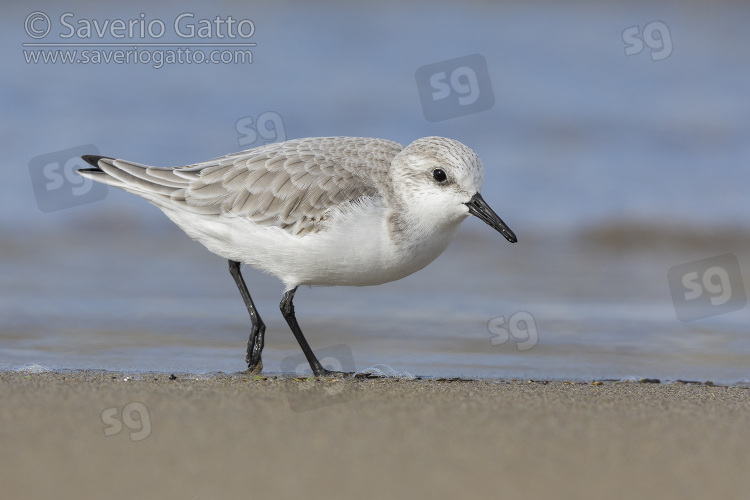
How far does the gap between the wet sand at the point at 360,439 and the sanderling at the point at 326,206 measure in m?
0.80

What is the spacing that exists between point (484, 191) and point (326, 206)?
5469 mm

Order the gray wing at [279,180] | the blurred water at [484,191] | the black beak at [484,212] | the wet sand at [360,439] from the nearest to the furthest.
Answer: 1. the wet sand at [360,439]
2. the black beak at [484,212]
3. the gray wing at [279,180]
4. the blurred water at [484,191]

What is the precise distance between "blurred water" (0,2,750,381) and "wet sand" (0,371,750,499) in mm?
1076

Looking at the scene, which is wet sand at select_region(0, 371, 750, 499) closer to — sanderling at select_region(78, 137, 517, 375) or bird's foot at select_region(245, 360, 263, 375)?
bird's foot at select_region(245, 360, 263, 375)

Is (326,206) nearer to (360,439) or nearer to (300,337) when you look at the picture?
(300,337)

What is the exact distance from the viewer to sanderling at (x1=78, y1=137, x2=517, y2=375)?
625cm

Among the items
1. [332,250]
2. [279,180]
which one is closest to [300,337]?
[332,250]

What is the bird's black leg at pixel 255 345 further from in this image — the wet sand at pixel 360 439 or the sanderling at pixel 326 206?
the wet sand at pixel 360 439

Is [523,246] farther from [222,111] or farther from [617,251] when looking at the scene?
[222,111]

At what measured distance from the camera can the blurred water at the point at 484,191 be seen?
768 centimetres

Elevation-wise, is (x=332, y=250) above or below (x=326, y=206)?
below

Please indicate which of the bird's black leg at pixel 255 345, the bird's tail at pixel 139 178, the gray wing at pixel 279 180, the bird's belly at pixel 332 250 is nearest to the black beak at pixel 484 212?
the bird's belly at pixel 332 250

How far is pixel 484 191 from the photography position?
37.9 ft

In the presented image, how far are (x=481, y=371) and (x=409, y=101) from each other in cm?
849
